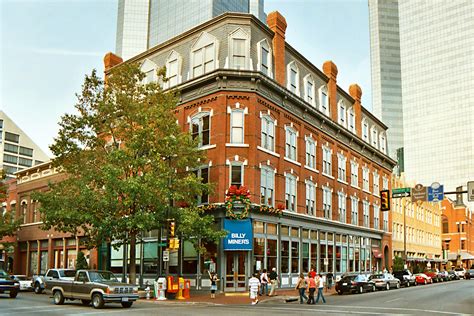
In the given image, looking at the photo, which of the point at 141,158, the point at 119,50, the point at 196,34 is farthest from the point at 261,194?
the point at 119,50

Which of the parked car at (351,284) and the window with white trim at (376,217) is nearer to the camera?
the parked car at (351,284)

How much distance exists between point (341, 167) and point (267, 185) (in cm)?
1538

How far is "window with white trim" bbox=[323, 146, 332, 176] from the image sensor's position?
1833 inches

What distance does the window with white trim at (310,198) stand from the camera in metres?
42.7

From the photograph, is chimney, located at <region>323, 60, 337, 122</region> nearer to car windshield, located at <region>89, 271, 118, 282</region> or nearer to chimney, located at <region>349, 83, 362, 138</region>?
chimney, located at <region>349, 83, 362, 138</region>

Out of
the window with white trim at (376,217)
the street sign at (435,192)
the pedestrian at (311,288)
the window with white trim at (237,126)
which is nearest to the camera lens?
the pedestrian at (311,288)

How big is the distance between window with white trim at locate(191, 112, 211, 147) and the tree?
344 centimetres

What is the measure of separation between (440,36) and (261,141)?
499ft

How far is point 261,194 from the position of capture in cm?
3612

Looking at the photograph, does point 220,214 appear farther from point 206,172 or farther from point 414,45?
point 414,45

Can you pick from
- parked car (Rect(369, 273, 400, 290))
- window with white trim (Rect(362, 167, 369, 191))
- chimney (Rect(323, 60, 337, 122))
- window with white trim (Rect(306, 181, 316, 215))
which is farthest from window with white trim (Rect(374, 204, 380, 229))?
window with white trim (Rect(306, 181, 316, 215))

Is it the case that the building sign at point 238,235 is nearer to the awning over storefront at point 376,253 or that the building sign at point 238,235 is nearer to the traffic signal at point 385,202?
the traffic signal at point 385,202

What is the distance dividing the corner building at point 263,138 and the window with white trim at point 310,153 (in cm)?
9

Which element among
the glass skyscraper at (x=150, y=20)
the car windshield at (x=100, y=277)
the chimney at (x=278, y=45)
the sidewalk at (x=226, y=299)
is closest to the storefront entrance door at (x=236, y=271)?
the sidewalk at (x=226, y=299)
